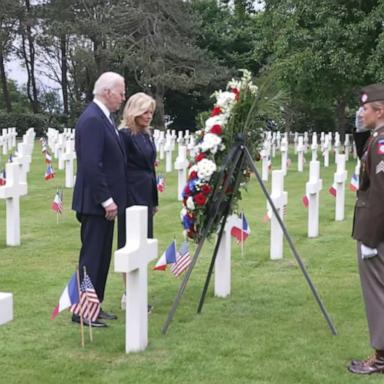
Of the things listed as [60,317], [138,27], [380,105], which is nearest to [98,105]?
[60,317]

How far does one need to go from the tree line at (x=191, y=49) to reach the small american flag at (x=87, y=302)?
732 inches

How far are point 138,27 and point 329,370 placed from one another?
4018 centimetres

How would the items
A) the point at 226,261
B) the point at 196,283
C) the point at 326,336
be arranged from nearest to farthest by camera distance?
the point at 326,336 < the point at 226,261 < the point at 196,283

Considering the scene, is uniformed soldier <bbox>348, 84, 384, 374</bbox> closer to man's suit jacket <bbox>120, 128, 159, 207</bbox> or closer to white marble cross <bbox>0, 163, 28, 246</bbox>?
man's suit jacket <bbox>120, 128, 159, 207</bbox>

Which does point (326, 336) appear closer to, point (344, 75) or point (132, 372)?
point (132, 372)

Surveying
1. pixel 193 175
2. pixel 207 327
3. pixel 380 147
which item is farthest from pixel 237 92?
pixel 207 327

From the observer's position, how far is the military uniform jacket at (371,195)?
4609 mm

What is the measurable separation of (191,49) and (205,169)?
38.5 meters

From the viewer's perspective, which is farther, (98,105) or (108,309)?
(108,309)

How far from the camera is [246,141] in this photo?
6086mm

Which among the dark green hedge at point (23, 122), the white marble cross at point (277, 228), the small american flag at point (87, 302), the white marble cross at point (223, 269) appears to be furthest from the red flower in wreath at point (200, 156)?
the dark green hedge at point (23, 122)

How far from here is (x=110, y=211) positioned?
5844 mm

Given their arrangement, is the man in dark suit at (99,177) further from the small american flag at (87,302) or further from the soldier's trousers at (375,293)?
the soldier's trousers at (375,293)

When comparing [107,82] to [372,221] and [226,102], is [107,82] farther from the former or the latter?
[372,221]
